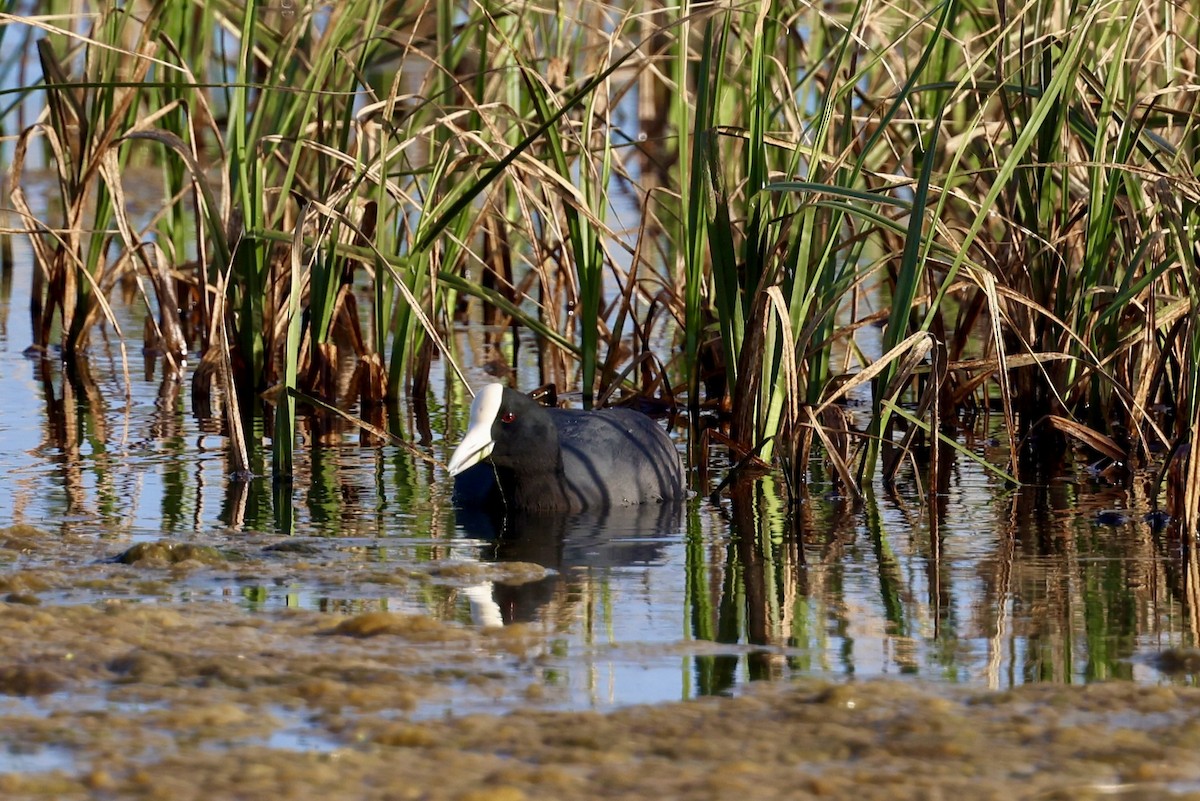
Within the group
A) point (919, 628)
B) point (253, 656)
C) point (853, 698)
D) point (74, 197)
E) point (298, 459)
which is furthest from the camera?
point (74, 197)

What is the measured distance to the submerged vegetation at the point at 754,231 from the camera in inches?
219

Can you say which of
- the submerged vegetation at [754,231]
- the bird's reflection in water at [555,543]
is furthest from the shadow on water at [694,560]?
the submerged vegetation at [754,231]

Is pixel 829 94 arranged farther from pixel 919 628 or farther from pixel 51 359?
pixel 51 359

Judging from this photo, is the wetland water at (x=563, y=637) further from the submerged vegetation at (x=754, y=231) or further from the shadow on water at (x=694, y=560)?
the submerged vegetation at (x=754, y=231)

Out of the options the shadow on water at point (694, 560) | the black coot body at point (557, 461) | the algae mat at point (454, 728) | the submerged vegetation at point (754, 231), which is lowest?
the algae mat at point (454, 728)

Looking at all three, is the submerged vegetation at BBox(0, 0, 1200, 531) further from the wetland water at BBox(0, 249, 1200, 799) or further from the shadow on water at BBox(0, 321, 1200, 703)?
the wetland water at BBox(0, 249, 1200, 799)

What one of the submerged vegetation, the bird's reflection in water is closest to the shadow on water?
the bird's reflection in water

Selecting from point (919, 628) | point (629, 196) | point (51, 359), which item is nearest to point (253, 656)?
point (919, 628)

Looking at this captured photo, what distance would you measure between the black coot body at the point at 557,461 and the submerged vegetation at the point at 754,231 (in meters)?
0.27

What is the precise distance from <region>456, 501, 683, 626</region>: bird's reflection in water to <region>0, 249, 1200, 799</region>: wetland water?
0.02 meters

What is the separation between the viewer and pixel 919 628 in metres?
4.23

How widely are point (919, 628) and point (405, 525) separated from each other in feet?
5.61

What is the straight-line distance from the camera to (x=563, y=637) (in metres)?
4.11

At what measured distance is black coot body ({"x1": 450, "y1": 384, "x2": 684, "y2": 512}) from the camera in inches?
224
